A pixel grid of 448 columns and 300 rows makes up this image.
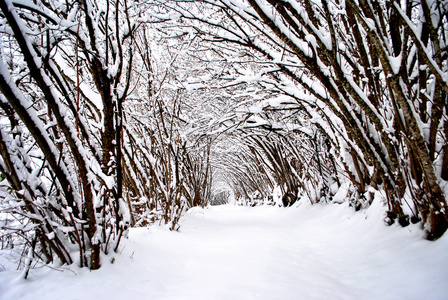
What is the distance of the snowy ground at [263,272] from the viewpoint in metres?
1.36

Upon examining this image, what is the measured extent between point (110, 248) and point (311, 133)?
445 centimetres

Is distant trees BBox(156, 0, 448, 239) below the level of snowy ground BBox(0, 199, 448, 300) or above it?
above

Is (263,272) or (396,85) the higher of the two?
(396,85)

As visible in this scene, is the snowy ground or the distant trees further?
the distant trees

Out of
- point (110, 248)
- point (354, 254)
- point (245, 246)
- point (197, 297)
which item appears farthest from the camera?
point (245, 246)

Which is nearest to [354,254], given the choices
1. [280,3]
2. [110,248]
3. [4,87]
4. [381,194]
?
[381,194]

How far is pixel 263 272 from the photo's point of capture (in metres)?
1.79

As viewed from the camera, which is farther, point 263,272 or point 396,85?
point 263,272

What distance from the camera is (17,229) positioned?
1275mm

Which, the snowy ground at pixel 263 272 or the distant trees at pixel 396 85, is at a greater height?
the distant trees at pixel 396 85

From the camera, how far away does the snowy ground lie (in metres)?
1.36

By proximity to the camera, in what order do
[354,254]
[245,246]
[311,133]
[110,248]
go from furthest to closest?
[311,133] → [245,246] → [354,254] → [110,248]

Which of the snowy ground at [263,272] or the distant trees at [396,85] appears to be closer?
the snowy ground at [263,272]

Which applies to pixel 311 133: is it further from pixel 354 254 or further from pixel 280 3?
pixel 280 3
